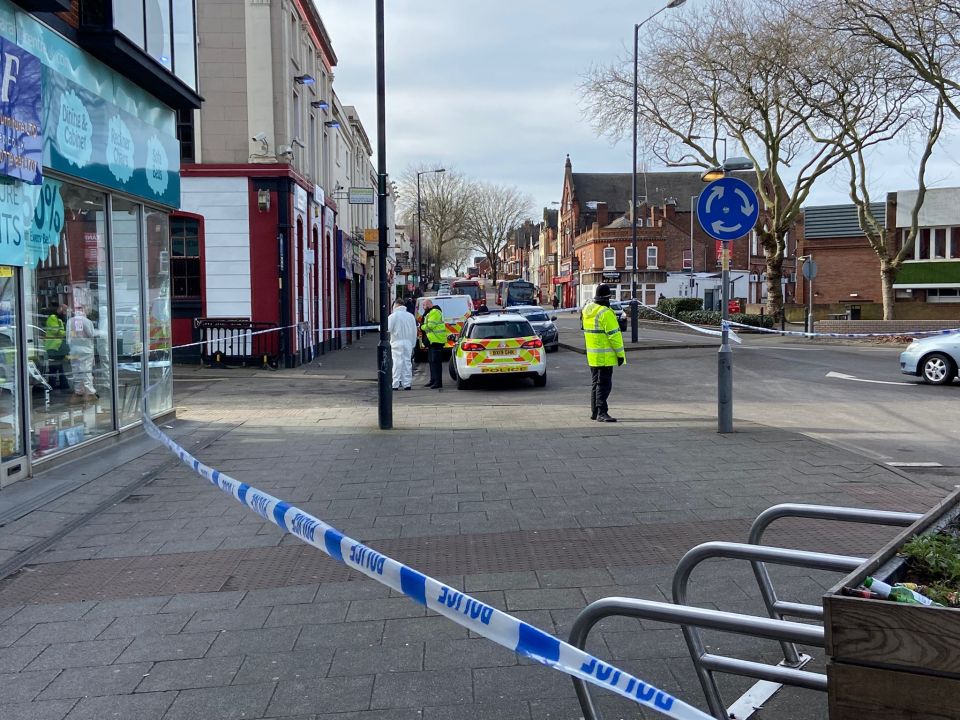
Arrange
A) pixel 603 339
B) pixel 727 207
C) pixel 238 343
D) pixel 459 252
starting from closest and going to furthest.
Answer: pixel 727 207 → pixel 603 339 → pixel 238 343 → pixel 459 252

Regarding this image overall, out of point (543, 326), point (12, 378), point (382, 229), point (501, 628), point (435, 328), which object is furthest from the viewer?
point (543, 326)

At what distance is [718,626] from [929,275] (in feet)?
164

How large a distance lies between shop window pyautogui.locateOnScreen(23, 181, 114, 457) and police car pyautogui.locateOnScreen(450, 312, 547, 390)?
7.22m

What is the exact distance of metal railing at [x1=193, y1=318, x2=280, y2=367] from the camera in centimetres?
2005

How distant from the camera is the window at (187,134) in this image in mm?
20062

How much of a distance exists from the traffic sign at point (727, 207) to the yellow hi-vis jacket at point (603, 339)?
1969mm

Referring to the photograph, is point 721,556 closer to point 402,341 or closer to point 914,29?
point 402,341

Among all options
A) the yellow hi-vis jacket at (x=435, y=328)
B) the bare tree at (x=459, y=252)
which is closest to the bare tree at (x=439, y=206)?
the bare tree at (x=459, y=252)

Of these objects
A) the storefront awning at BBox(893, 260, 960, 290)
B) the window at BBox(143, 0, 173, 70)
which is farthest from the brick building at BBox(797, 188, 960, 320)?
the window at BBox(143, 0, 173, 70)

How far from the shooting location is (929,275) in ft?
153

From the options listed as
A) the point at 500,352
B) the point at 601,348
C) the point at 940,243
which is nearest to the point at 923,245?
the point at 940,243

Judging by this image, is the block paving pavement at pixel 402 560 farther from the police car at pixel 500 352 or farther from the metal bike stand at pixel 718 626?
the police car at pixel 500 352

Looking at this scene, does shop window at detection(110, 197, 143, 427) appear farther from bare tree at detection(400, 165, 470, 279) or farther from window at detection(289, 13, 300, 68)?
bare tree at detection(400, 165, 470, 279)

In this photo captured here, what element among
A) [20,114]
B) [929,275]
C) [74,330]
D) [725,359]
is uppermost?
[20,114]
